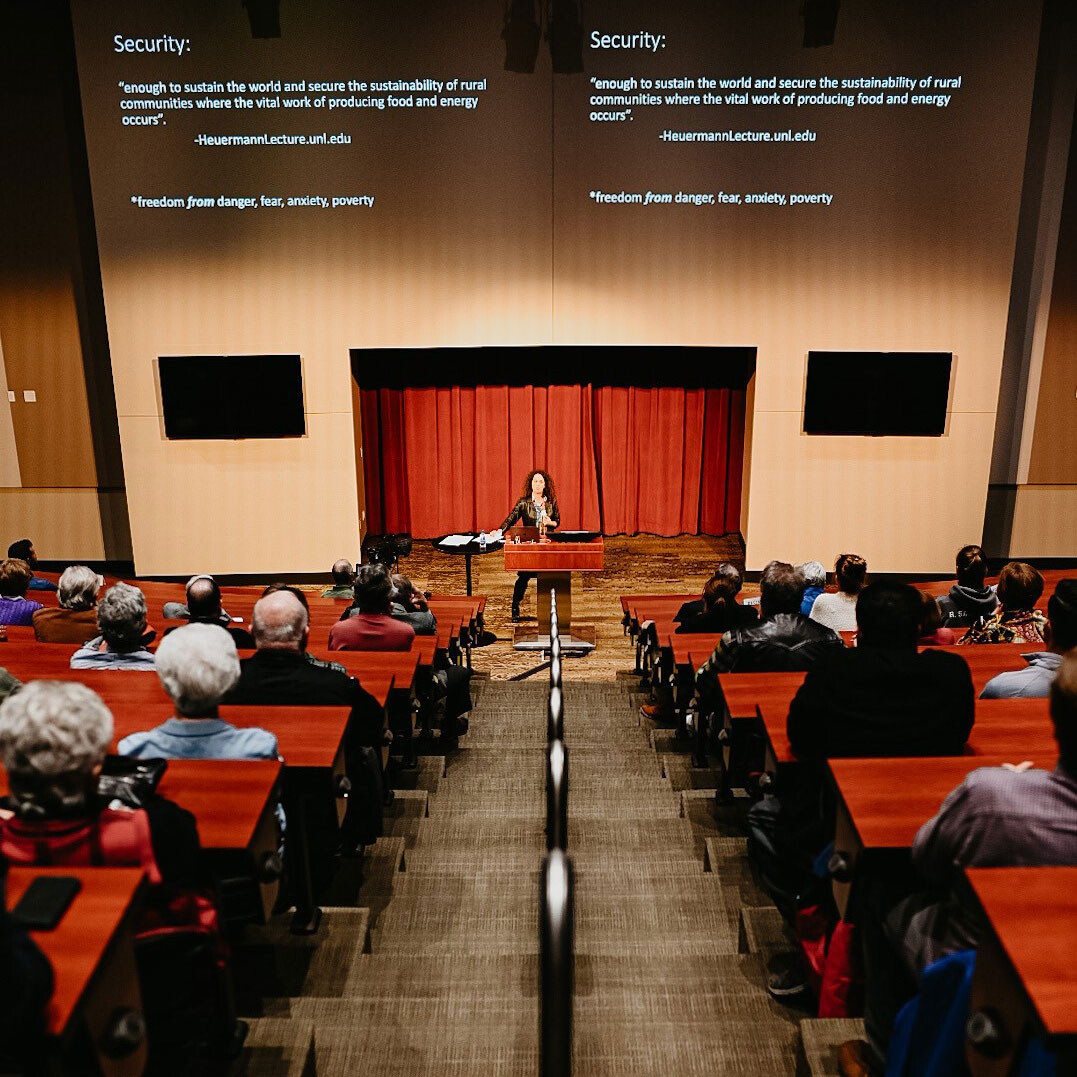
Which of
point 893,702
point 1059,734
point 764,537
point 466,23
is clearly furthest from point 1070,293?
point 1059,734

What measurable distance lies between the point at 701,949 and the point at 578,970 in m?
0.36

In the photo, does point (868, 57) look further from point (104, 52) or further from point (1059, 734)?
point (1059, 734)

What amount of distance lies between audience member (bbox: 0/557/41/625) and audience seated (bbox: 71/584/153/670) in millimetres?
1452

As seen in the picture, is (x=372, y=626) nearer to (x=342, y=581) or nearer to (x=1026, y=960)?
(x=342, y=581)

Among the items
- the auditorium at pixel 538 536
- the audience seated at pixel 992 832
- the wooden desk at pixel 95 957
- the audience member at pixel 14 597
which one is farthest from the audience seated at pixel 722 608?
the audience member at pixel 14 597

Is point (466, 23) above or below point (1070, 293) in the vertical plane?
above

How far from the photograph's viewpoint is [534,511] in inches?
268

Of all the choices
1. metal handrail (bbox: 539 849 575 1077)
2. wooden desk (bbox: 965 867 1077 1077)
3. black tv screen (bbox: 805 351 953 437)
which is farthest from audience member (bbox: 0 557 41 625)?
black tv screen (bbox: 805 351 953 437)

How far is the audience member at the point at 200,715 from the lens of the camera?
84.8 inches

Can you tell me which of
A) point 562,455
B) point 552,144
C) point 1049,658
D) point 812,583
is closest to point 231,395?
point 562,455

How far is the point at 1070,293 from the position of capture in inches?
297

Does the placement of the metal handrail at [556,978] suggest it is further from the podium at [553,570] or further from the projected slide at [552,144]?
the projected slide at [552,144]

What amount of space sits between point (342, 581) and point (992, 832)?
4033 millimetres

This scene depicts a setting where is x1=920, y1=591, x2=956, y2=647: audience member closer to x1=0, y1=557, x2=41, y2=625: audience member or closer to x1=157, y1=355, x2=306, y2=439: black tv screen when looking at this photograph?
x1=0, y1=557, x2=41, y2=625: audience member
